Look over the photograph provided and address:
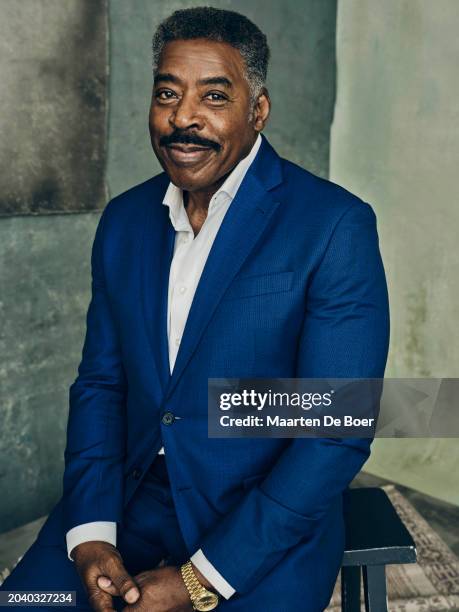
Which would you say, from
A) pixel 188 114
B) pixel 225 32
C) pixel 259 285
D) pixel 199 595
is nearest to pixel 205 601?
pixel 199 595

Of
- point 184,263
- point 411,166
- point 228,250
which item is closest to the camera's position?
point 228,250

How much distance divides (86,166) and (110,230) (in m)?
1.00

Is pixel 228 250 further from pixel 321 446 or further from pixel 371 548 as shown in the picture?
pixel 371 548

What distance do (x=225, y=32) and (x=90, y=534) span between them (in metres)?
1.10

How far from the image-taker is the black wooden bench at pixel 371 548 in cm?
148

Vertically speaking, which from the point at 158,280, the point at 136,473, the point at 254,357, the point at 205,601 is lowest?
the point at 205,601

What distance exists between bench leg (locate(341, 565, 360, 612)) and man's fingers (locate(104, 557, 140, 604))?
542 millimetres

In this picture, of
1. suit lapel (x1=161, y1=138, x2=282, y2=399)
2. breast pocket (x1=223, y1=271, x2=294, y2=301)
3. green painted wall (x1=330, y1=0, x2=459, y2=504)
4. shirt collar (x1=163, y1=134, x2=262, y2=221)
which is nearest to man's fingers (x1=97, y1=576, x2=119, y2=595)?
suit lapel (x1=161, y1=138, x2=282, y2=399)

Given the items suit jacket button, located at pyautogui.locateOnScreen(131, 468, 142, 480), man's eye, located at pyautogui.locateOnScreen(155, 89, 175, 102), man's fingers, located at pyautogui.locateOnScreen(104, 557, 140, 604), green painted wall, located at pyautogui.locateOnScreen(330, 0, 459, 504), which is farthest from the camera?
green painted wall, located at pyautogui.locateOnScreen(330, 0, 459, 504)

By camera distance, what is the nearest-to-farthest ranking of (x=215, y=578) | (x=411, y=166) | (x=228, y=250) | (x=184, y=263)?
(x=215, y=578) → (x=228, y=250) → (x=184, y=263) → (x=411, y=166)

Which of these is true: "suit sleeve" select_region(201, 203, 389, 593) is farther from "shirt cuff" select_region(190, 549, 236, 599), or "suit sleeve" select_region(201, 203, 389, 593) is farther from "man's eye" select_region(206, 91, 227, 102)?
"man's eye" select_region(206, 91, 227, 102)

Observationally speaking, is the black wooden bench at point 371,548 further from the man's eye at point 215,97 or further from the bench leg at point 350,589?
the man's eye at point 215,97

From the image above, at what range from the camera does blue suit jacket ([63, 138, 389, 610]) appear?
1.38 metres

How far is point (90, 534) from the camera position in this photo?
1.52 m
